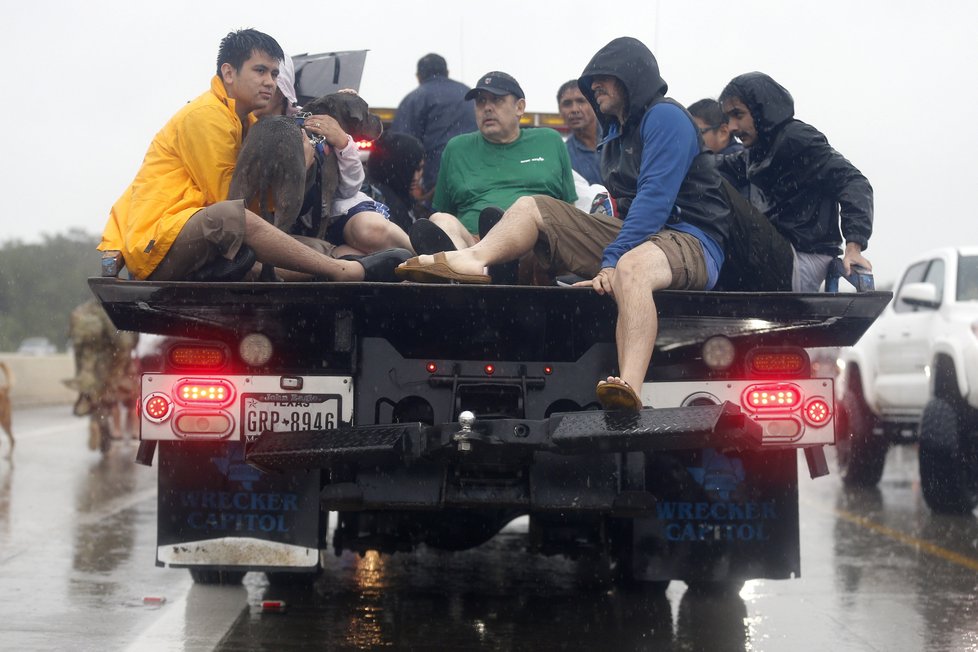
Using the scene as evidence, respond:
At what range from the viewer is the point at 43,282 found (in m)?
113

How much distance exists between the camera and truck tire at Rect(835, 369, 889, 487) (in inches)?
552

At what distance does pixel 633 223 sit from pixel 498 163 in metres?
2.23

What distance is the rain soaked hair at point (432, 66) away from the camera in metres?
10.7

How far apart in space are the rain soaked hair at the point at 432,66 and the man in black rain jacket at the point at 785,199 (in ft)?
12.1

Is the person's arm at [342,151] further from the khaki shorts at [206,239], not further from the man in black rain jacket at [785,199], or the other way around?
the man in black rain jacket at [785,199]

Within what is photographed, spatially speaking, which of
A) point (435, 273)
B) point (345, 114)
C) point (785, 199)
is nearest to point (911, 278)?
point (785, 199)

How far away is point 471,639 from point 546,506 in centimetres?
93

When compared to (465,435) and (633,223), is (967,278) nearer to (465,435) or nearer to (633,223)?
(633,223)

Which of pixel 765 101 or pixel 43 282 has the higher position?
pixel 43 282

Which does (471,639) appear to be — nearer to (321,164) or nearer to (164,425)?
(164,425)

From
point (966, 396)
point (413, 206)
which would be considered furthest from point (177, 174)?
point (966, 396)

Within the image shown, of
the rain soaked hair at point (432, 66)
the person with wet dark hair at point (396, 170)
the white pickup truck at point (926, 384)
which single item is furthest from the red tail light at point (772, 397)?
the rain soaked hair at point (432, 66)

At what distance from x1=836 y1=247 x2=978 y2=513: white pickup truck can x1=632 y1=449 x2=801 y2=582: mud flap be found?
404 cm

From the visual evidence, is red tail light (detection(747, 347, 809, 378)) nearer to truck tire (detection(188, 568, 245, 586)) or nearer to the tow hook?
the tow hook
